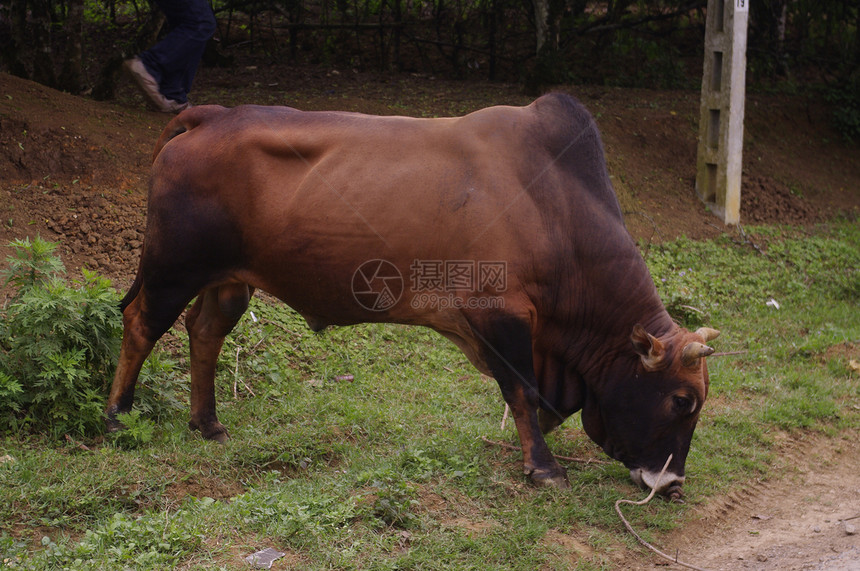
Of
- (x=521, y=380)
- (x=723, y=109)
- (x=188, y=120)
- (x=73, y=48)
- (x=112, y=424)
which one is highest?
(x=73, y=48)

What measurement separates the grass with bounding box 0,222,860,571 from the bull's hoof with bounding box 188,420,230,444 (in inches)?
2.6

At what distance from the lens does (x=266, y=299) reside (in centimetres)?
652

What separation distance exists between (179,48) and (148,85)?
347 millimetres

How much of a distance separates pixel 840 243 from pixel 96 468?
305 inches

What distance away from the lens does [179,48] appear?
6098 mm

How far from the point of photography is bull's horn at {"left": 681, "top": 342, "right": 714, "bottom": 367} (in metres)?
4.06

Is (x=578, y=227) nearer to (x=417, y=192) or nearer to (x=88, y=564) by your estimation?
(x=417, y=192)

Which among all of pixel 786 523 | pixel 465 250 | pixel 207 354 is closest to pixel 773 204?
pixel 786 523

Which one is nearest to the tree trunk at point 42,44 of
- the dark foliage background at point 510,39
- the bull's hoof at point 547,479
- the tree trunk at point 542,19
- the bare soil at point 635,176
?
the bare soil at point 635,176

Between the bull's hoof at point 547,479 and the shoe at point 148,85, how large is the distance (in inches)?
149

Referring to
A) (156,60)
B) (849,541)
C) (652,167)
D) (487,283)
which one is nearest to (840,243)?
(652,167)

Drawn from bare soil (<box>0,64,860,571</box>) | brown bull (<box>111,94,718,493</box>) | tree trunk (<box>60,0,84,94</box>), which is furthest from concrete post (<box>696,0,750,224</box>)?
tree trunk (<box>60,0,84,94</box>)

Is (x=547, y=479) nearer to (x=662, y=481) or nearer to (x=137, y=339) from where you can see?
(x=662, y=481)

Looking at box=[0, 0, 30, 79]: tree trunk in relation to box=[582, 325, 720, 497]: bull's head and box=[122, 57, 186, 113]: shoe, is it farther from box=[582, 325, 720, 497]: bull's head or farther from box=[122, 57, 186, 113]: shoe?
box=[582, 325, 720, 497]: bull's head
